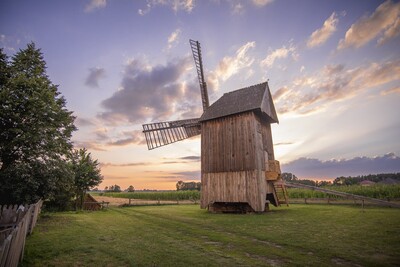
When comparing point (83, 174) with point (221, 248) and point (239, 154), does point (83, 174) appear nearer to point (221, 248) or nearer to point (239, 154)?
point (239, 154)

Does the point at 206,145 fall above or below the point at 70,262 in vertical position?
above

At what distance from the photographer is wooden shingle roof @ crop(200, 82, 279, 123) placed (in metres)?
19.8

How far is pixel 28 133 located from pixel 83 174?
7.91 meters

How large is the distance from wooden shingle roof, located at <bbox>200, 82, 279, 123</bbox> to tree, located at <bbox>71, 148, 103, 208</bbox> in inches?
510

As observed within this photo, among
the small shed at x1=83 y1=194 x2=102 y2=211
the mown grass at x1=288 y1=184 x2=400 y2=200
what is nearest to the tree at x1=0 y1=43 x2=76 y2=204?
the small shed at x1=83 y1=194 x2=102 y2=211

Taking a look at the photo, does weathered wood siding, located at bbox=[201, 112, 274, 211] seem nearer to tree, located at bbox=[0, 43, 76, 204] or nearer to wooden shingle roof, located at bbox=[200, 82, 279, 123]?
wooden shingle roof, located at bbox=[200, 82, 279, 123]

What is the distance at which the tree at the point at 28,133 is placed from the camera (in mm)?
15281

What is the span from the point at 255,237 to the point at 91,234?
729cm

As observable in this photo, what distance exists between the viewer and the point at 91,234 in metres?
10.5

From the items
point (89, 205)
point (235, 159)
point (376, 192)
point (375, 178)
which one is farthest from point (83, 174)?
point (375, 178)

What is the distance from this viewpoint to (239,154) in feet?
63.7

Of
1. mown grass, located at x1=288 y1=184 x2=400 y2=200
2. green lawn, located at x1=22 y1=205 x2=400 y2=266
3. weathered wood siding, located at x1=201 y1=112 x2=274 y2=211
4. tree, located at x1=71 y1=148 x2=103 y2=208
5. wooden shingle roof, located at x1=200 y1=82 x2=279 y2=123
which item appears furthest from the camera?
mown grass, located at x1=288 y1=184 x2=400 y2=200

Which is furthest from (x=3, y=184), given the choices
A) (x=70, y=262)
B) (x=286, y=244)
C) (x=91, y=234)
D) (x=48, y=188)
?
(x=286, y=244)

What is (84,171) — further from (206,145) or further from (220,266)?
(220,266)
